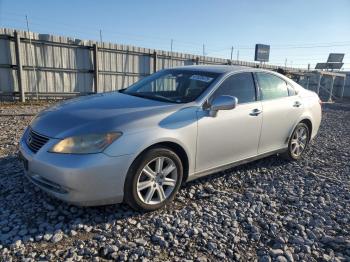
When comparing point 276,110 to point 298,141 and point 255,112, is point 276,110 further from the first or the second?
point 298,141

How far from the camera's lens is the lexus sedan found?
279 centimetres

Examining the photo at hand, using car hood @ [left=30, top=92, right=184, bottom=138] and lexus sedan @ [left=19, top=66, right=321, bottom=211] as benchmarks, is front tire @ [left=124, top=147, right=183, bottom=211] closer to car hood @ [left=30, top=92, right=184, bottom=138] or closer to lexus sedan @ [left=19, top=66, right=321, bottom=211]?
lexus sedan @ [left=19, top=66, right=321, bottom=211]

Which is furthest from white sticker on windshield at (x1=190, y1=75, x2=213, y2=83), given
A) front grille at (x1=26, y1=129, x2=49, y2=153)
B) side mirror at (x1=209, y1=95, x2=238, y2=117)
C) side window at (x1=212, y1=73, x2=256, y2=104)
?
front grille at (x1=26, y1=129, x2=49, y2=153)

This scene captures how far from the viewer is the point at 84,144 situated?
2.79m

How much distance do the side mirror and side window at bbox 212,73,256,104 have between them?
0.73 feet

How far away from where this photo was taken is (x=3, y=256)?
7.84 ft

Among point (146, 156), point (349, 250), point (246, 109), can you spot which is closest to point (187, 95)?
point (246, 109)

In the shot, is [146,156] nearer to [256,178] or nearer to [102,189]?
[102,189]

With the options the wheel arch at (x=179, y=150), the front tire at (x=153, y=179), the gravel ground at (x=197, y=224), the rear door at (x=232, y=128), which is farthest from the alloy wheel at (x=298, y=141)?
the front tire at (x=153, y=179)

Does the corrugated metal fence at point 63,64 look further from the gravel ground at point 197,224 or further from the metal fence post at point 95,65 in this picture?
the gravel ground at point 197,224

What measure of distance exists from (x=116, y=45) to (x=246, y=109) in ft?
30.5

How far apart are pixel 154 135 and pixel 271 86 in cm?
249

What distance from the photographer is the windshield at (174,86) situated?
12.4 feet

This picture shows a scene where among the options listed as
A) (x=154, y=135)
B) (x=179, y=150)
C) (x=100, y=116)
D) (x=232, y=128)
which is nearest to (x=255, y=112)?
(x=232, y=128)
